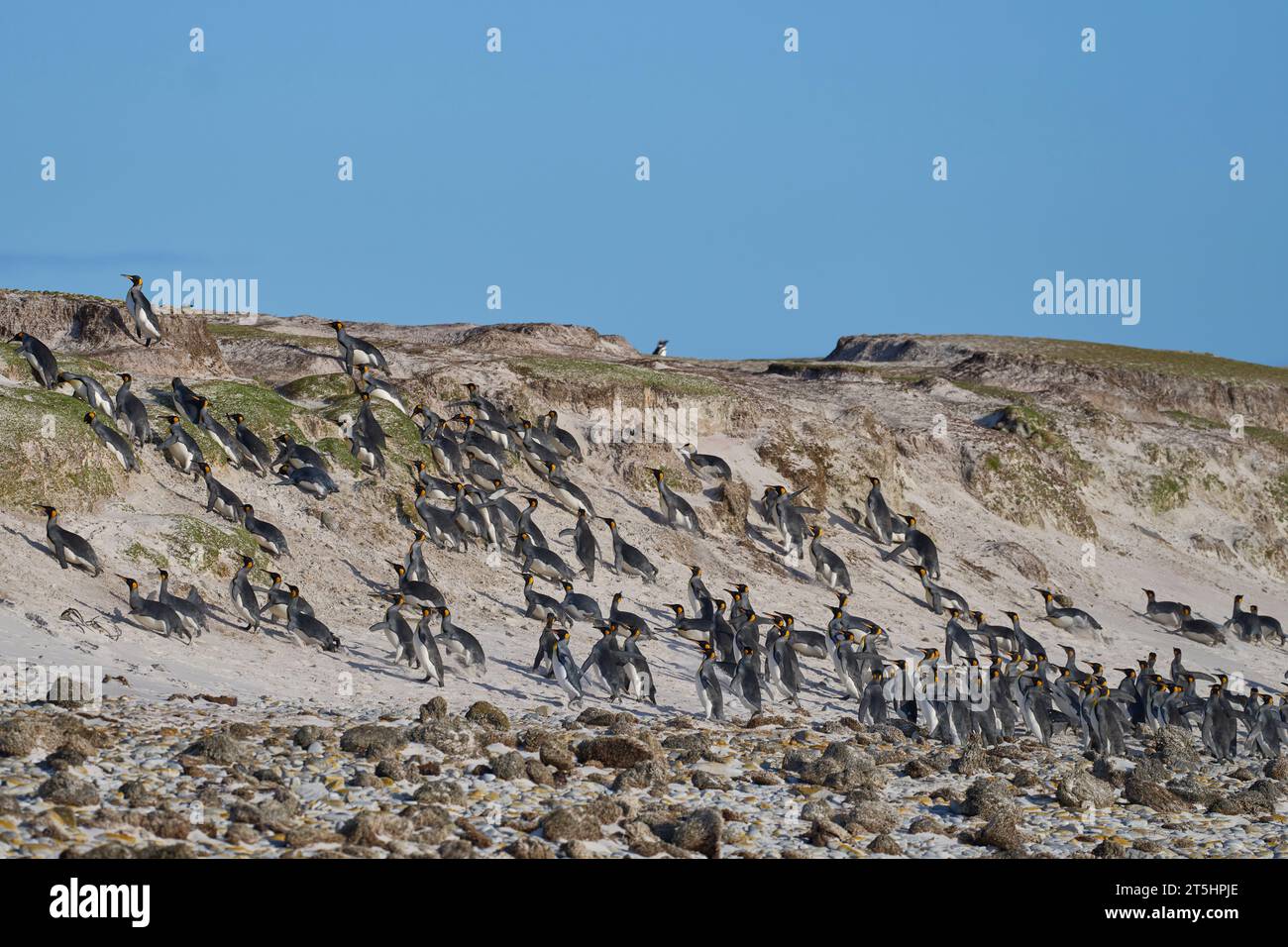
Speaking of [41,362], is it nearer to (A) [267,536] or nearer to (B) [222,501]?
(B) [222,501]

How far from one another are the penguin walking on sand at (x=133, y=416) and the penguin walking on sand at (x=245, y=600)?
16.0ft

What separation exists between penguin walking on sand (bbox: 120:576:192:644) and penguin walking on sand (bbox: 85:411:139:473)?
4.19 metres

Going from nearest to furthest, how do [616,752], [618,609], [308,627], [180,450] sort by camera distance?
1. [616,752]
2. [308,627]
3. [180,450]
4. [618,609]

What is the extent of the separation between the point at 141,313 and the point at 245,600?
9.00 m

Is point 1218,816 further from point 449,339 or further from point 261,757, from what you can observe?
point 449,339

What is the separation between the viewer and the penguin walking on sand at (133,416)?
23234 mm

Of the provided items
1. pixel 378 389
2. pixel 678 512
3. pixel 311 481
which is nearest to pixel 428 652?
pixel 311 481

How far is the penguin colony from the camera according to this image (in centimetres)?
1942

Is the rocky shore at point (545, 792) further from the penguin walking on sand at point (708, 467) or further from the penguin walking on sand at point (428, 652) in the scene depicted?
the penguin walking on sand at point (708, 467)

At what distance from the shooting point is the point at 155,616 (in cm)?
1814

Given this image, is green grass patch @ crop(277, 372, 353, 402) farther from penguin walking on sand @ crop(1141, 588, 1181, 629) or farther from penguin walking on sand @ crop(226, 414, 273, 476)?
penguin walking on sand @ crop(1141, 588, 1181, 629)

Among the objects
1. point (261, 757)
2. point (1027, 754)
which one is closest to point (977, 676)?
point (1027, 754)

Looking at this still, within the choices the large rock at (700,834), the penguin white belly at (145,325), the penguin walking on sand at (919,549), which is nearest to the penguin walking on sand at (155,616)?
the large rock at (700,834)

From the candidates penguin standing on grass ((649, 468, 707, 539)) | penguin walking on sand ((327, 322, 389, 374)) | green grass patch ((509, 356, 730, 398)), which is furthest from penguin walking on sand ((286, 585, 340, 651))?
green grass patch ((509, 356, 730, 398))
